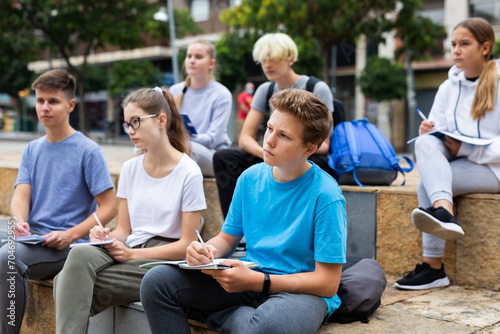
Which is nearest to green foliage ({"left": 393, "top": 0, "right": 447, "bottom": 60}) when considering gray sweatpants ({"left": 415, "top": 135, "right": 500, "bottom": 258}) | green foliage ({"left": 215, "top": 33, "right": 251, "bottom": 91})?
green foliage ({"left": 215, "top": 33, "right": 251, "bottom": 91})

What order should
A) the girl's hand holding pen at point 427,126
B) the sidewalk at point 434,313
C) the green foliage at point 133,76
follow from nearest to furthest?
the sidewalk at point 434,313, the girl's hand holding pen at point 427,126, the green foliage at point 133,76

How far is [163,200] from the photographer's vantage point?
9.98 ft

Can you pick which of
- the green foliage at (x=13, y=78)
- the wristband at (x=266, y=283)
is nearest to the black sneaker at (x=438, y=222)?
the wristband at (x=266, y=283)

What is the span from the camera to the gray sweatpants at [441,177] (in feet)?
11.2

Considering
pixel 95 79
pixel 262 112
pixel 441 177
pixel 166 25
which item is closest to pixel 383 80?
pixel 166 25

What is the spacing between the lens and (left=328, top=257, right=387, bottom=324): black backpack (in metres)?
2.67

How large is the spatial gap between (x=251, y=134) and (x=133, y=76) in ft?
75.8

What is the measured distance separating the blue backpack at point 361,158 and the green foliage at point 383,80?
60.2ft

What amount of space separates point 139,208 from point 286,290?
1106 mm

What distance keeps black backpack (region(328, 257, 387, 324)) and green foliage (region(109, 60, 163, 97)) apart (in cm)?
2366

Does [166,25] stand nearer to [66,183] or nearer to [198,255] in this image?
[66,183]

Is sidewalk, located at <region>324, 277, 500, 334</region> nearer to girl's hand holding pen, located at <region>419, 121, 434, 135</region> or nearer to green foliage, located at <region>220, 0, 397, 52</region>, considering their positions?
girl's hand holding pen, located at <region>419, 121, 434, 135</region>

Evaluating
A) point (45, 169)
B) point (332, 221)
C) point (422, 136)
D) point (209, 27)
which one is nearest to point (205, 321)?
point (332, 221)

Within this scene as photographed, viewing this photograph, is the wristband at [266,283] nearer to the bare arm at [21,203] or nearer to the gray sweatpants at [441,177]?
the gray sweatpants at [441,177]
